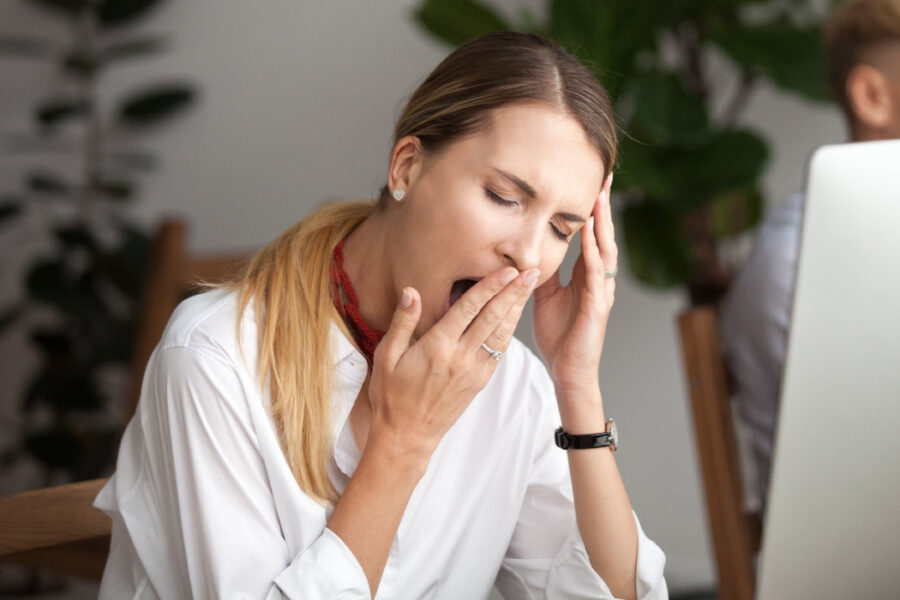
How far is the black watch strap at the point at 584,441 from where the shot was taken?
885 millimetres

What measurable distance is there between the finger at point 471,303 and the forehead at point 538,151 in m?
0.08

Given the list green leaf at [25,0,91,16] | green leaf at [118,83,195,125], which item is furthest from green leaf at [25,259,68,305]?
green leaf at [25,0,91,16]

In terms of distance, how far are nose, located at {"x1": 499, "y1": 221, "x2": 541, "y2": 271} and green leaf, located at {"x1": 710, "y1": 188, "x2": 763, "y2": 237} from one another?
1349mm

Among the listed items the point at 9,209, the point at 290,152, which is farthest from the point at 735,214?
the point at 9,209

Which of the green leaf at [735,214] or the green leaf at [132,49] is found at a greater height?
the green leaf at [132,49]

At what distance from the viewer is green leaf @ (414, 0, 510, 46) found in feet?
5.89

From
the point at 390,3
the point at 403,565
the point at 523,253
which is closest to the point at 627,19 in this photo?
the point at 390,3

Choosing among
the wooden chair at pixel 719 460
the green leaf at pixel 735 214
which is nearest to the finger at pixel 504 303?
the wooden chair at pixel 719 460

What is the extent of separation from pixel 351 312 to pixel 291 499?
201 millimetres

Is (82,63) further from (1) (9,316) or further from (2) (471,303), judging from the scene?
(2) (471,303)

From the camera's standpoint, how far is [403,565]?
2.99 feet

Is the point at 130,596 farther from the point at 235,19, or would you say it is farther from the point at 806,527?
the point at 235,19

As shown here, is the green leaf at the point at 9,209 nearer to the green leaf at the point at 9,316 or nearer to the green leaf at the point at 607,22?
the green leaf at the point at 9,316

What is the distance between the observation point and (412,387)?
815mm
